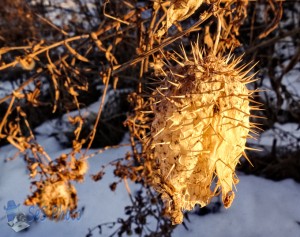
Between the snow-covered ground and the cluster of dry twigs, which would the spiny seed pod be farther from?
the snow-covered ground

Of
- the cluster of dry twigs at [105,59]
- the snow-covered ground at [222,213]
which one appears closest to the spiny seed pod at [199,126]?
the cluster of dry twigs at [105,59]

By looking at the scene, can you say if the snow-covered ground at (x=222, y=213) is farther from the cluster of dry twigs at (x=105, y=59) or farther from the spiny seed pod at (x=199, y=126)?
the spiny seed pod at (x=199, y=126)

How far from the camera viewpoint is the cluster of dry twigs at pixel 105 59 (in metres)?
1.79

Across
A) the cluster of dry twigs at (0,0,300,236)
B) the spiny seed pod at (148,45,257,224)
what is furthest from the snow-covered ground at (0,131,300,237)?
the spiny seed pod at (148,45,257,224)

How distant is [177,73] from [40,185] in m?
0.94

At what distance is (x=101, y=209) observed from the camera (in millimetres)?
3514

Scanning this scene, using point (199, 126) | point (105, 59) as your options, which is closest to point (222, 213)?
point (105, 59)

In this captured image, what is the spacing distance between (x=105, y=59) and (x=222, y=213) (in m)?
2.02

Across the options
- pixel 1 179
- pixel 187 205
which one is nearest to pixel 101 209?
pixel 1 179

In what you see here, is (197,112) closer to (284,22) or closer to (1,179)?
(1,179)

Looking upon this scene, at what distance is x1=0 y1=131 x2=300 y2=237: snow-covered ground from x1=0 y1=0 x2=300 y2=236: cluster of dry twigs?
213 millimetres

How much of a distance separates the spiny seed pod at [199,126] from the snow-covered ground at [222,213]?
2.16 metres

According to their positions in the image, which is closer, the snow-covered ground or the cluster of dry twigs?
the cluster of dry twigs

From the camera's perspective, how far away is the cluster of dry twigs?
5.86ft
